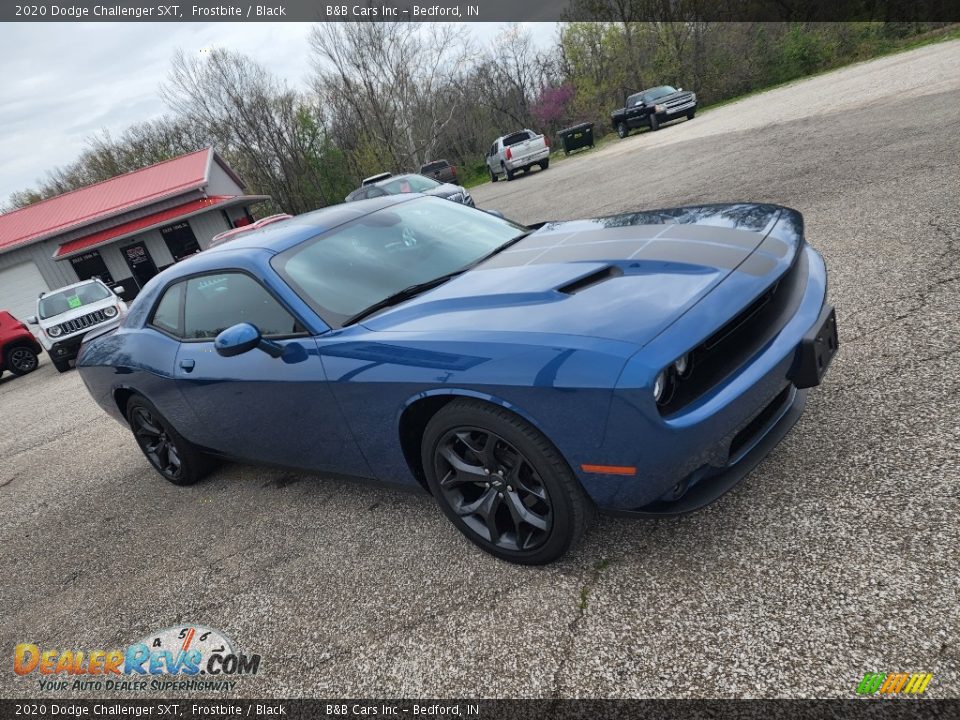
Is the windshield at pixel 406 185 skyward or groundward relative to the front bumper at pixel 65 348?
skyward

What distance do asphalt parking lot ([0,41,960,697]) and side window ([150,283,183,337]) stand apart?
1163 millimetres

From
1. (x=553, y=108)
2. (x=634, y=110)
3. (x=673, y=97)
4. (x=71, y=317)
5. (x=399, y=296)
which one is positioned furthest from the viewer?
(x=553, y=108)

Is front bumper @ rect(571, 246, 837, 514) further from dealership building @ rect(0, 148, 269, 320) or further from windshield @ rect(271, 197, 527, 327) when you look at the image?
dealership building @ rect(0, 148, 269, 320)

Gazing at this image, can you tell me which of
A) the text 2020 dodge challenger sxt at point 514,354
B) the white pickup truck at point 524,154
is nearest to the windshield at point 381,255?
the text 2020 dodge challenger sxt at point 514,354

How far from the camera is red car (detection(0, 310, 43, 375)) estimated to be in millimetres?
13038

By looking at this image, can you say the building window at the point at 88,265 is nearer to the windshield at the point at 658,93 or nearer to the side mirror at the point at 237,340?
the windshield at the point at 658,93

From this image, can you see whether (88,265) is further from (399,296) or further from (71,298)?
(399,296)

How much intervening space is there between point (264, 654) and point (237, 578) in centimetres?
67

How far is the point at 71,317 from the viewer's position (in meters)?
11.9

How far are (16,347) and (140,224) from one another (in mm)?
16577

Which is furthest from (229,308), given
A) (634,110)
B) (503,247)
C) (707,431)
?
(634,110)

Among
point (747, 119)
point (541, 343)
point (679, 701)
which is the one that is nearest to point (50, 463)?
point (541, 343)

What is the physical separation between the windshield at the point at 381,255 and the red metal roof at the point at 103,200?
28.4 m

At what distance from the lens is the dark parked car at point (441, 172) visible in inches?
1178
